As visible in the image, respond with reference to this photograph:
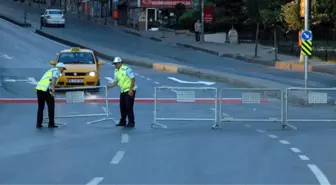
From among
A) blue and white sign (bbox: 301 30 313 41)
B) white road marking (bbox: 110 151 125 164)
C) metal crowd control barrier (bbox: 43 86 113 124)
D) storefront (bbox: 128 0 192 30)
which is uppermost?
storefront (bbox: 128 0 192 30)

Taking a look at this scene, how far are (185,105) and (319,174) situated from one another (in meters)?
9.85

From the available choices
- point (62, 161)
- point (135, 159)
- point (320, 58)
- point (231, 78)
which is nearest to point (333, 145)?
point (135, 159)

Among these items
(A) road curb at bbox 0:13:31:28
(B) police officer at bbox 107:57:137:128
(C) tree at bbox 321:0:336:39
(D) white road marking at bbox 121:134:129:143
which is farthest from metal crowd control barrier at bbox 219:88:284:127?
(A) road curb at bbox 0:13:31:28

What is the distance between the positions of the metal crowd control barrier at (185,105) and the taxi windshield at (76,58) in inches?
370

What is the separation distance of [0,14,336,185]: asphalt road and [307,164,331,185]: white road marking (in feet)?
0.05

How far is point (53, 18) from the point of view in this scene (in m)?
76.2

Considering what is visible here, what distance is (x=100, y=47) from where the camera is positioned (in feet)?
188

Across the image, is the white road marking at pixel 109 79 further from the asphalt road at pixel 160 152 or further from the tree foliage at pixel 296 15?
the tree foliage at pixel 296 15

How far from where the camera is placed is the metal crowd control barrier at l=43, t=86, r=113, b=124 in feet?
67.9

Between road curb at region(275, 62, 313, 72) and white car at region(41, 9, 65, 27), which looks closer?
road curb at region(275, 62, 313, 72)

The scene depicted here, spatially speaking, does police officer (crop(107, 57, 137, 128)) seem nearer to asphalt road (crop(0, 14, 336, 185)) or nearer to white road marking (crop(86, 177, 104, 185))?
asphalt road (crop(0, 14, 336, 185))

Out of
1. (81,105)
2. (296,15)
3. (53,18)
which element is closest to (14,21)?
(53,18)

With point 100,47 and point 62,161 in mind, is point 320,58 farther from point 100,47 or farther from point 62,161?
point 62,161

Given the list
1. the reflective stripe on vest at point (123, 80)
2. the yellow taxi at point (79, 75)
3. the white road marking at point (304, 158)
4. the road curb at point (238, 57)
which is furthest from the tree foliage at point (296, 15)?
the white road marking at point (304, 158)
